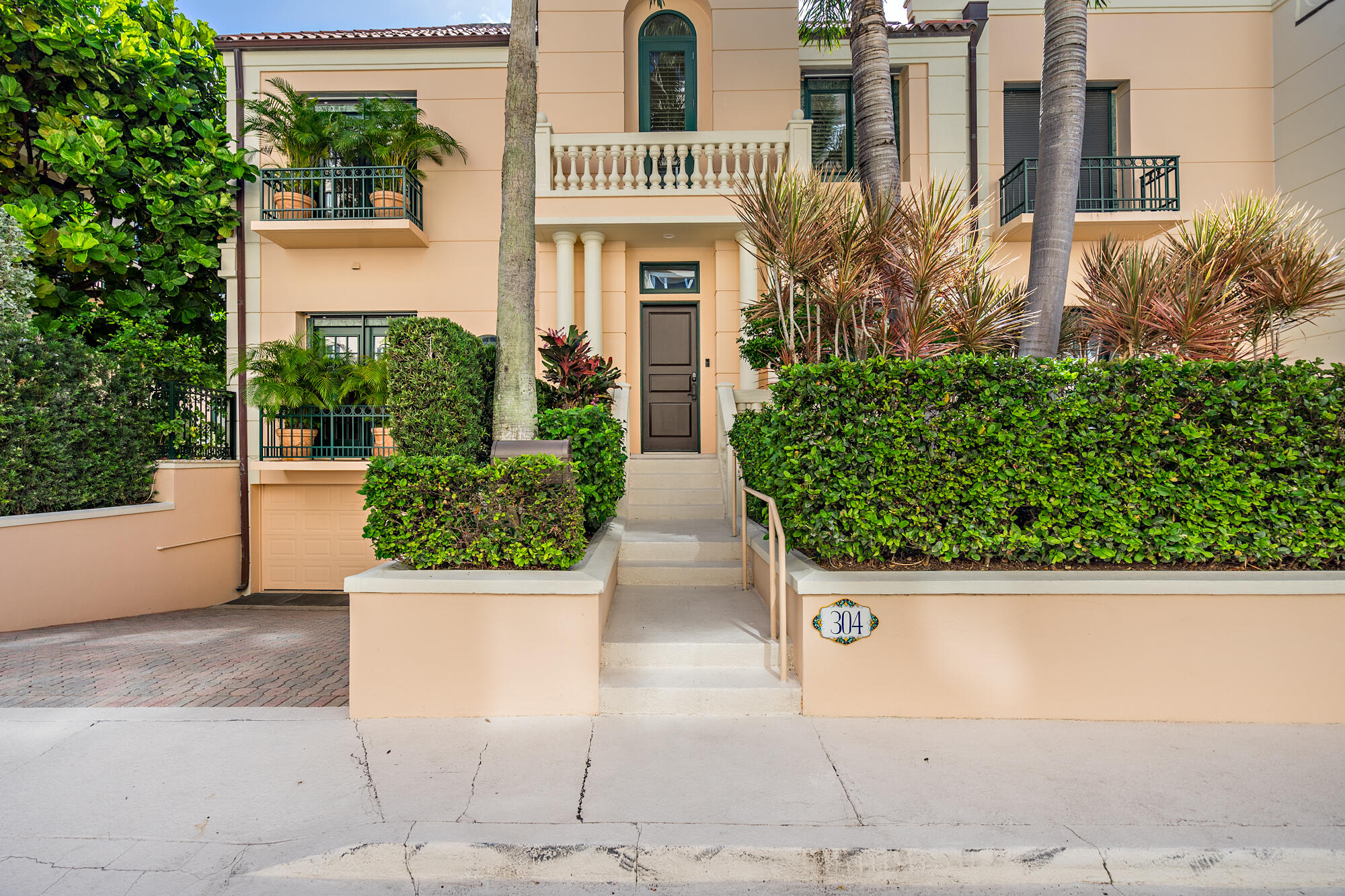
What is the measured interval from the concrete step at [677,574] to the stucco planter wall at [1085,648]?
6.92ft

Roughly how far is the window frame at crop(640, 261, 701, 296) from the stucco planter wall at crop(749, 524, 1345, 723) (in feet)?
25.9

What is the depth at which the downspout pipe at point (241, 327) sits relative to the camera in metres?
11.1

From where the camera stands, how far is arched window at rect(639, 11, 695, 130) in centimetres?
1112

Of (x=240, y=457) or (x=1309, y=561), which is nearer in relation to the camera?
(x=1309, y=561)

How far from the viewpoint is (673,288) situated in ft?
37.3

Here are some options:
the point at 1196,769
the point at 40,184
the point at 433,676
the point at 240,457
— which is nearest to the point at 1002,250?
the point at 1196,769

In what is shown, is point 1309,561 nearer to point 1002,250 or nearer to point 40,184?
point 1002,250

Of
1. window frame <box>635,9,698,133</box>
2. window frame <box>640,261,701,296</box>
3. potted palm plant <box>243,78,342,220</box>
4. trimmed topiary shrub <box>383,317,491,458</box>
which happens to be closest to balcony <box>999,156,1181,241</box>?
window frame <box>640,261,701,296</box>

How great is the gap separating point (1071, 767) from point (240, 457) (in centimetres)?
1219

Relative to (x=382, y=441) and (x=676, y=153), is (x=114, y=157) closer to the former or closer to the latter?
(x=382, y=441)

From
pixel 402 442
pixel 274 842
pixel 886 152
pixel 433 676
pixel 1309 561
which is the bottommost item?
pixel 274 842

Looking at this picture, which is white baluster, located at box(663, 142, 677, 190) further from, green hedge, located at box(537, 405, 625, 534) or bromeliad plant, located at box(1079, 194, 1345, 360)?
bromeliad plant, located at box(1079, 194, 1345, 360)

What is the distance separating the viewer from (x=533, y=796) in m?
3.34

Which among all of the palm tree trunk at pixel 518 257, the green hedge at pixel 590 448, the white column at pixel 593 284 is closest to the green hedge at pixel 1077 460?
the green hedge at pixel 590 448
